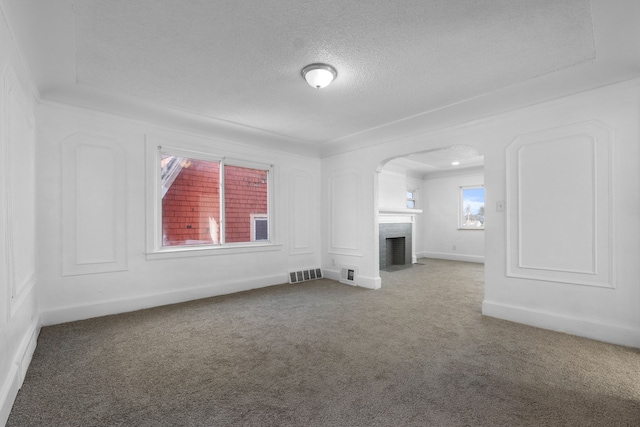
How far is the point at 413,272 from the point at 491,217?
9.78 feet

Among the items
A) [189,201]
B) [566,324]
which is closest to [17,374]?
[189,201]

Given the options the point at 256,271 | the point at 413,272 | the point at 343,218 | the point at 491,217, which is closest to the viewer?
the point at 491,217

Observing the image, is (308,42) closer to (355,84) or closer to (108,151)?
(355,84)

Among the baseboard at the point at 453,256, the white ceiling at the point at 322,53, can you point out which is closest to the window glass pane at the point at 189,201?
the white ceiling at the point at 322,53

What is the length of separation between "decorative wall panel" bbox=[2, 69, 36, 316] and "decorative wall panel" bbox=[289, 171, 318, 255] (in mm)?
3329

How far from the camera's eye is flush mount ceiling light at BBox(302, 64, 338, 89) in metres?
2.51

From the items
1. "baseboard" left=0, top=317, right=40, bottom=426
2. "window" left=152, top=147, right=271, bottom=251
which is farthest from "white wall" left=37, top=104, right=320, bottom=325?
"baseboard" left=0, top=317, right=40, bottom=426

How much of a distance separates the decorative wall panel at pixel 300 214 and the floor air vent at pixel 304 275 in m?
0.35

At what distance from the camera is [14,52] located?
82.4 inches

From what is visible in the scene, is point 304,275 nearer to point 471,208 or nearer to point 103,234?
point 103,234

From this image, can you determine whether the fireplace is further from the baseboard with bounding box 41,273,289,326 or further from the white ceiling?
the white ceiling

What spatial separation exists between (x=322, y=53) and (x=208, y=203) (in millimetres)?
2970

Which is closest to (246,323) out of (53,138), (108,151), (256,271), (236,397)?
(236,397)

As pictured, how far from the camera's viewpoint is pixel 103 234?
3426mm
